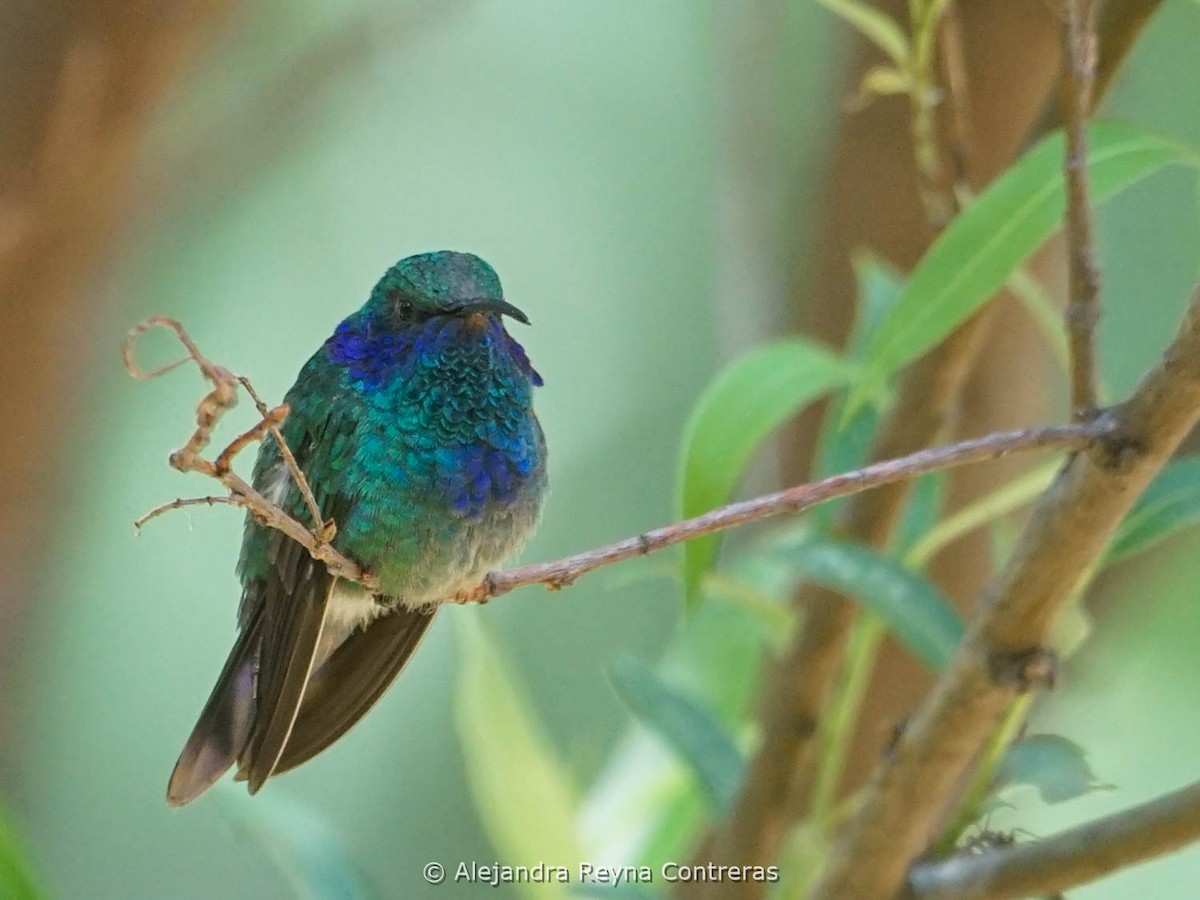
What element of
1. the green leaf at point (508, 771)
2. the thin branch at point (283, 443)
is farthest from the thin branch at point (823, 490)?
the green leaf at point (508, 771)

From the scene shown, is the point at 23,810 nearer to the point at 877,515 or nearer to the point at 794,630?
the point at 794,630

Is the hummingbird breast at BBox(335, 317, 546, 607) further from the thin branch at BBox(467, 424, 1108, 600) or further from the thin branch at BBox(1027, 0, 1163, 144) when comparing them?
the thin branch at BBox(1027, 0, 1163, 144)

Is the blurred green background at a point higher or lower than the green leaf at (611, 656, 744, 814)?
higher

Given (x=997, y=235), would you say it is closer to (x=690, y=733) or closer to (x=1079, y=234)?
(x=1079, y=234)

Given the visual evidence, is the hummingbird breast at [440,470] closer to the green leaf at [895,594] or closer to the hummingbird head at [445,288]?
the hummingbird head at [445,288]

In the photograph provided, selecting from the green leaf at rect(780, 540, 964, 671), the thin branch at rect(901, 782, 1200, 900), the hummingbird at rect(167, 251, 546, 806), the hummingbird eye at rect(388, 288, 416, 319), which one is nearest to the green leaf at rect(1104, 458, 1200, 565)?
the green leaf at rect(780, 540, 964, 671)

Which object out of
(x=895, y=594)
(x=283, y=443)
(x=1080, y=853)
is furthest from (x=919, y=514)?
(x=283, y=443)

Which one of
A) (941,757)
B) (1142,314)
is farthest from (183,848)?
(1142,314)
